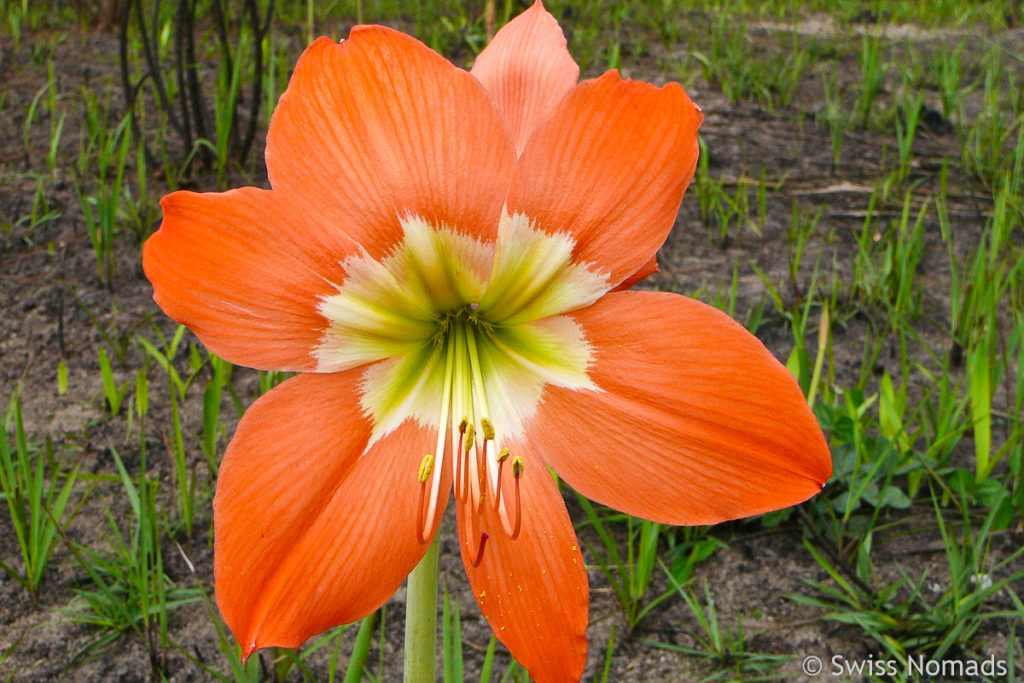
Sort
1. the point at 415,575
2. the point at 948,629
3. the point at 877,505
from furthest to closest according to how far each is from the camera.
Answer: the point at 877,505 < the point at 948,629 < the point at 415,575

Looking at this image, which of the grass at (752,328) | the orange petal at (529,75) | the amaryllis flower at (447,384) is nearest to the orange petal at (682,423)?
the amaryllis flower at (447,384)

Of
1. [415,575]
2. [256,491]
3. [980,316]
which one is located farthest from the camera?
[980,316]

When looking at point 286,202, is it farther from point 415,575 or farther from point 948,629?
point 948,629

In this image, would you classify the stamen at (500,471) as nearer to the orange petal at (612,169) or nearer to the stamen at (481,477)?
the stamen at (481,477)

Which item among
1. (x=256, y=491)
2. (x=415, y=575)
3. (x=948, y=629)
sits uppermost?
(x=256, y=491)

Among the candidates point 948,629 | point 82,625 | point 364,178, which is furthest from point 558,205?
point 82,625

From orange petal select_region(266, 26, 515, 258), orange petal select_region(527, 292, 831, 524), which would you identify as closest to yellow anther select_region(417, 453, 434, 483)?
orange petal select_region(527, 292, 831, 524)

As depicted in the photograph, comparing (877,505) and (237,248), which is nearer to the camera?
(237,248)
